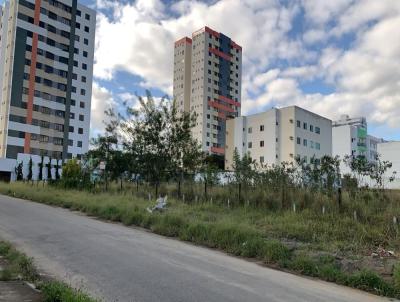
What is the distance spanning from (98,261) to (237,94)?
386 ft

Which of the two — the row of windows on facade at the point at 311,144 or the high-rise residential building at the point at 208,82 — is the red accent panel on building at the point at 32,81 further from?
the row of windows on facade at the point at 311,144

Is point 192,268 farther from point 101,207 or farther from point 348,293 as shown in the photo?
point 101,207

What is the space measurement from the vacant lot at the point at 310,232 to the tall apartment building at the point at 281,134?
2354 inches

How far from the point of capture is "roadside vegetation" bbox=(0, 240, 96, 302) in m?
5.13

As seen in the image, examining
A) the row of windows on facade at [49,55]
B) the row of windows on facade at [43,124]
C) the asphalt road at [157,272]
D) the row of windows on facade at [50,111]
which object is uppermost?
the row of windows on facade at [49,55]

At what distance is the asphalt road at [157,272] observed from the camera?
20.6 ft

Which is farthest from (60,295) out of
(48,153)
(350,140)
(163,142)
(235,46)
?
(235,46)

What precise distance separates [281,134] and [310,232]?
69.0 meters

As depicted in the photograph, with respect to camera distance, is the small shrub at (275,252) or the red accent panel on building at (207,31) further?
the red accent panel on building at (207,31)

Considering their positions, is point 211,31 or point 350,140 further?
point 211,31

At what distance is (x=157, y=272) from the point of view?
7.54 meters

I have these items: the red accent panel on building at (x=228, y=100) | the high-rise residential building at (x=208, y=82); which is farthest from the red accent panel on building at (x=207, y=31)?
the red accent panel on building at (x=228, y=100)

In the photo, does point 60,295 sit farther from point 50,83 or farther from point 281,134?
point 50,83

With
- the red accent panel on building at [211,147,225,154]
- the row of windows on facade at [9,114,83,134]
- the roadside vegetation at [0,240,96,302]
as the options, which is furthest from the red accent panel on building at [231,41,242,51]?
the roadside vegetation at [0,240,96,302]
